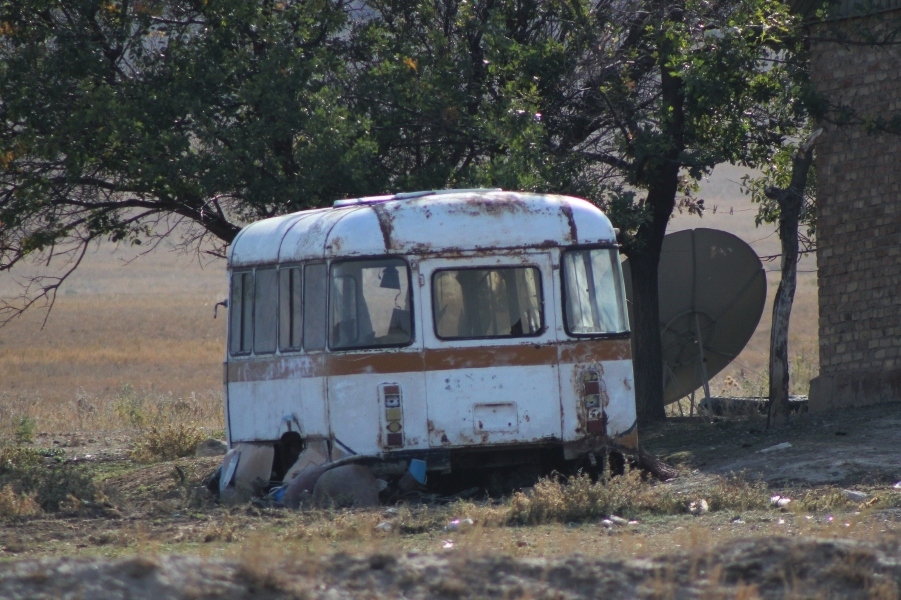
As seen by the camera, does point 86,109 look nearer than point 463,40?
Yes

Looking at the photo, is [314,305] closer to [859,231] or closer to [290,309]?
[290,309]

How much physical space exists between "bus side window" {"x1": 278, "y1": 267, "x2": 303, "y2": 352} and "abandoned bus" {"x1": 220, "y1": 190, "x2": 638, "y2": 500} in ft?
0.06

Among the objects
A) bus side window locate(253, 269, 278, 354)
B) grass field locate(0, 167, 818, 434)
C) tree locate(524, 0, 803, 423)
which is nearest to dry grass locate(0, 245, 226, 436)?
grass field locate(0, 167, 818, 434)

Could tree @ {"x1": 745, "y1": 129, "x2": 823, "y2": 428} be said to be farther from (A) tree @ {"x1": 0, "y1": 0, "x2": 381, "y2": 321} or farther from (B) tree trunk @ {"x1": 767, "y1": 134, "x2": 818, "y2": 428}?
(A) tree @ {"x1": 0, "y1": 0, "x2": 381, "y2": 321}

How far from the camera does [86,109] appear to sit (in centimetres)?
1307

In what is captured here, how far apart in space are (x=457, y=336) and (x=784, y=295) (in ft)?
16.7

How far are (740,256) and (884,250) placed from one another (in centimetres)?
234

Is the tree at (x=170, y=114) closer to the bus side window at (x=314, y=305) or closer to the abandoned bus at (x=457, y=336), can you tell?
the bus side window at (x=314, y=305)

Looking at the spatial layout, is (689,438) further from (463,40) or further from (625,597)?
(625,597)

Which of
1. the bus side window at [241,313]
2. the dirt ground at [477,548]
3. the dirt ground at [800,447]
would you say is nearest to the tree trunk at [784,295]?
the dirt ground at [800,447]

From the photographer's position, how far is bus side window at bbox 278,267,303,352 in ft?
32.8

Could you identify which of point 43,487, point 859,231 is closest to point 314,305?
point 43,487

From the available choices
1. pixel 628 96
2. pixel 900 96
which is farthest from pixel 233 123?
pixel 900 96

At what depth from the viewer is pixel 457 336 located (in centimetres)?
958
